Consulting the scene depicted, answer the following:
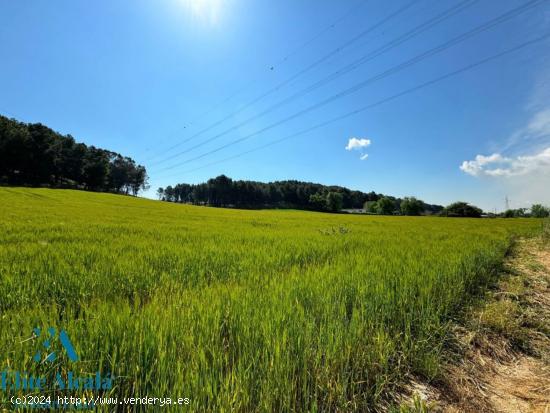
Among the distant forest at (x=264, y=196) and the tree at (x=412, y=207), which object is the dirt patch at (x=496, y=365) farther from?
the tree at (x=412, y=207)

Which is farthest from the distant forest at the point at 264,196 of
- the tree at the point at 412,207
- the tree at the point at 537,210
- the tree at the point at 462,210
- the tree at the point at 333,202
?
the tree at the point at 537,210

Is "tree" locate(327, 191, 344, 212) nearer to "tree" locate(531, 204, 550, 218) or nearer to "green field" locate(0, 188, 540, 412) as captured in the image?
"tree" locate(531, 204, 550, 218)

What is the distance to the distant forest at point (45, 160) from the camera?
58028 mm

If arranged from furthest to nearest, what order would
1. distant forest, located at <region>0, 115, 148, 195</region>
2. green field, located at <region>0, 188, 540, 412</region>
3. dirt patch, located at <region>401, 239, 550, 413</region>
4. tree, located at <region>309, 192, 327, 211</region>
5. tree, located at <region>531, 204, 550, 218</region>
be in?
tree, located at <region>309, 192, 327, 211</region>, tree, located at <region>531, 204, 550, 218</region>, distant forest, located at <region>0, 115, 148, 195</region>, dirt patch, located at <region>401, 239, 550, 413</region>, green field, located at <region>0, 188, 540, 412</region>

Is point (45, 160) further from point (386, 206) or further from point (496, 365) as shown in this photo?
point (386, 206)

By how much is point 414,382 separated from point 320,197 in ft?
367

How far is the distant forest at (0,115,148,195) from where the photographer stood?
58.0 m

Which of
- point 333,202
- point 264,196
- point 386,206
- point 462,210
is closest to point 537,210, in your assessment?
point 462,210

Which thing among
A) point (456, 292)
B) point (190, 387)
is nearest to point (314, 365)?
point (190, 387)

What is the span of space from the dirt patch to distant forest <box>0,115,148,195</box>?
7941 centimetres

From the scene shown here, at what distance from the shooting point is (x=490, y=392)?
2.25 m

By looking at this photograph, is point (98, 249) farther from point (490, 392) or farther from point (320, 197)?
point (320, 197)

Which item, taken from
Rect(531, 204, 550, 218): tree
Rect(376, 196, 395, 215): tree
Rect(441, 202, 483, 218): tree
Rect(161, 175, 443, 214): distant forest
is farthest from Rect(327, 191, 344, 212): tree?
Rect(531, 204, 550, 218): tree

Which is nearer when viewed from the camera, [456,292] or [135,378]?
[135,378]
